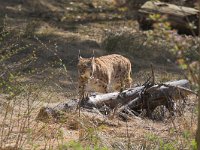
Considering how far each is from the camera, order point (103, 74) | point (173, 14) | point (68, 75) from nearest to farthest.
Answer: point (103, 74) → point (68, 75) → point (173, 14)

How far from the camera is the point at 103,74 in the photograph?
35.6 feet

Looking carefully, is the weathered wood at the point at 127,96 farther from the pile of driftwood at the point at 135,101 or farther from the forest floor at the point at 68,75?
the forest floor at the point at 68,75

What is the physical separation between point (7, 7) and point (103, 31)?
10.4 ft

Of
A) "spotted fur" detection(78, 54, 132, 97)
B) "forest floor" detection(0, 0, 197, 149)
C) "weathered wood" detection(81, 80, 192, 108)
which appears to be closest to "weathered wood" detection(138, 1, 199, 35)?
"forest floor" detection(0, 0, 197, 149)

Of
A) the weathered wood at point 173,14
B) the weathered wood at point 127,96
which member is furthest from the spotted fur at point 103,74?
the weathered wood at point 173,14

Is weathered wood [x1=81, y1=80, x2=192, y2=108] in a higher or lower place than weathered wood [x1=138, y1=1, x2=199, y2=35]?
higher

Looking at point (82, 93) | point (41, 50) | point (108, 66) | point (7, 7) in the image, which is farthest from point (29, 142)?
point (7, 7)

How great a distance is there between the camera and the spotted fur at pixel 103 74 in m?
10.3

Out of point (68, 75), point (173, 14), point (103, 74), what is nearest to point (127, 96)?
point (103, 74)

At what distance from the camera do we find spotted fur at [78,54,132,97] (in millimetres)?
10320

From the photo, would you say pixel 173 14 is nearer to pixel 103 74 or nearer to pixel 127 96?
pixel 103 74

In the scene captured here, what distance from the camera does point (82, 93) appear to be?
9523mm

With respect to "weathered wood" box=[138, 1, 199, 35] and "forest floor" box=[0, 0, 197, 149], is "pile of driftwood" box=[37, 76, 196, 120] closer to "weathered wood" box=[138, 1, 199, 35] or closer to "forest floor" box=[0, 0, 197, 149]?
"forest floor" box=[0, 0, 197, 149]

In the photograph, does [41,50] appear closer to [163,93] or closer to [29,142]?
[163,93]
